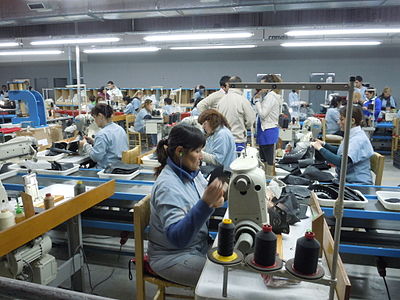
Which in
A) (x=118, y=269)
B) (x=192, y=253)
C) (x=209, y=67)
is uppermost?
(x=209, y=67)

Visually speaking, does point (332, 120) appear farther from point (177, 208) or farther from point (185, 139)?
point (177, 208)

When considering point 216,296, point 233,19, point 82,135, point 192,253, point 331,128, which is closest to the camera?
point 216,296

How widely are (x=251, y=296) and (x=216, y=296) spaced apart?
0.13 m

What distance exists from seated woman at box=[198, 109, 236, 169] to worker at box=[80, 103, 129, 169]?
926 mm

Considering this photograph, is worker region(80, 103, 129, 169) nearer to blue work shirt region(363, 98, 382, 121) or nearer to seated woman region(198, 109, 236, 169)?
seated woman region(198, 109, 236, 169)

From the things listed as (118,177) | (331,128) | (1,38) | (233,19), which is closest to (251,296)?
(118,177)

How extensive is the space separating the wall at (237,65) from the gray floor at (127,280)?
28.2 ft

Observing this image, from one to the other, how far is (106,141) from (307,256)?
8.48ft

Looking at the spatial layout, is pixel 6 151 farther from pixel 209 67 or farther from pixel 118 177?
pixel 209 67

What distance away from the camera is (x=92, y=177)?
2.80 m

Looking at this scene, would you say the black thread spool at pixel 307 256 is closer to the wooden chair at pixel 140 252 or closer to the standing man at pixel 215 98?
the wooden chair at pixel 140 252

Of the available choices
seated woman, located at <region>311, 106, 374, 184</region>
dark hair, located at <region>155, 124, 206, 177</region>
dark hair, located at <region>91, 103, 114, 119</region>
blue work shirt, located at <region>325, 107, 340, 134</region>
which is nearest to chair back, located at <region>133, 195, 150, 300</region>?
dark hair, located at <region>155, 124, 206, 177</region>

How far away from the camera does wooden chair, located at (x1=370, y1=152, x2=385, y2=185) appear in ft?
9.12

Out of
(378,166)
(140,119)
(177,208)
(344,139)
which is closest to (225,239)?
(177,208)
